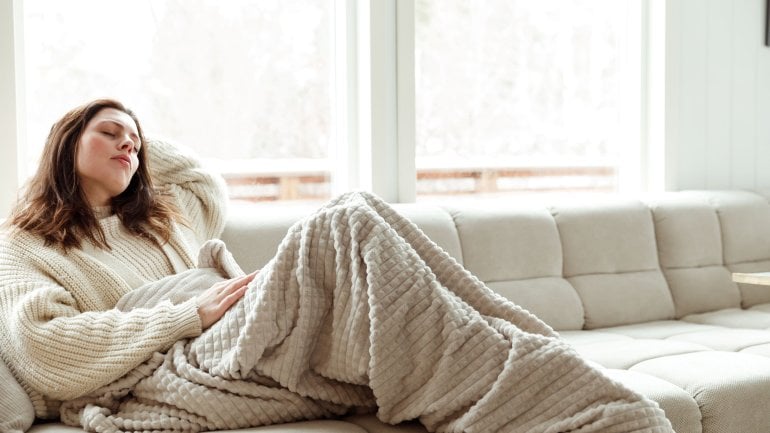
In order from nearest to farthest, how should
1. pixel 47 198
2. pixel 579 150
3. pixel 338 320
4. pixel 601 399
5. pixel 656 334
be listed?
pixel 601 399 → pixel 338 320 → pixel 47 198 → pixel 656 334 → pixel 579 150

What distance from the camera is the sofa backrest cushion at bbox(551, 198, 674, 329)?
3.25 meters

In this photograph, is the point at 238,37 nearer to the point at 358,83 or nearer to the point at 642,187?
the point at 358,83

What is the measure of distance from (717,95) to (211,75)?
227 cm

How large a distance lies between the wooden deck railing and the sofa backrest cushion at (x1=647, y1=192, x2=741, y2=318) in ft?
1.71

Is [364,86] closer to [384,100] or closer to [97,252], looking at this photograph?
[384,100]

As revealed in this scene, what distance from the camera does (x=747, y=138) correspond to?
4.27 metres

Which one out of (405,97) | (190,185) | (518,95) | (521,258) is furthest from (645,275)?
(190,185)

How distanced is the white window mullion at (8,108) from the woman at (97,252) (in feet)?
1.48

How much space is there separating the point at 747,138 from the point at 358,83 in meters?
1.93

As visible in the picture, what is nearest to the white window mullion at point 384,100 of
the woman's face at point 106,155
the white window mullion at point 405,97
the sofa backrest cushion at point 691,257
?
the white window mullion at point 405,97

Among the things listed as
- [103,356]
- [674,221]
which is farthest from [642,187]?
[103,356]

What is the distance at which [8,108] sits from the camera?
2.77 meters

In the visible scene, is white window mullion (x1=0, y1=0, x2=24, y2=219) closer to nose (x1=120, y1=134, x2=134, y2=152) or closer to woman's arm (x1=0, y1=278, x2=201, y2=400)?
nose (x1=120, y1=134, x2=134, y2=152)

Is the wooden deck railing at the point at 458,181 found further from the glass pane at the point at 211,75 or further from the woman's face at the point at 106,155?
the woman's face at the point at 106,155
